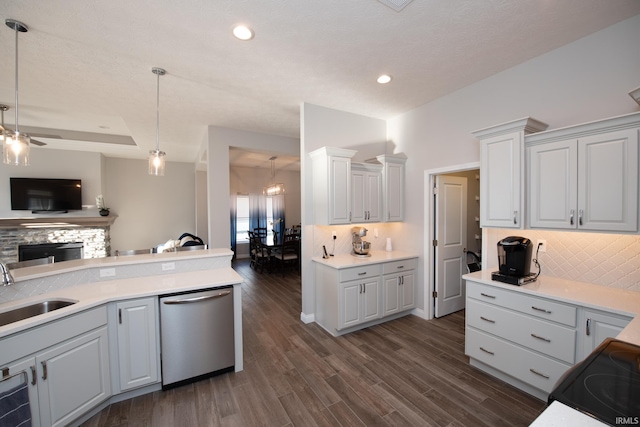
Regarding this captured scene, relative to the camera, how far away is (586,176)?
2.06 m

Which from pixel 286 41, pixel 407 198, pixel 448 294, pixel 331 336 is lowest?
pixel 331 336

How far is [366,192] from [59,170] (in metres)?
7.03

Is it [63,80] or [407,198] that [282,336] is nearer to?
[407,198]

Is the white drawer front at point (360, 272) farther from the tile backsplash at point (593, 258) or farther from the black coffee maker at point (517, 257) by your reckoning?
the tile backsplash at point (593, 258)

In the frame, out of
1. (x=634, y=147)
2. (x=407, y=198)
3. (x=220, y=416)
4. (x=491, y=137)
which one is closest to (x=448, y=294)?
(x=407, y=198)

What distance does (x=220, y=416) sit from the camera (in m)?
2.00

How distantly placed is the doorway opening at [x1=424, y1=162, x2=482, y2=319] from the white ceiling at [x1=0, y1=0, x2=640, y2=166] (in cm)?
129

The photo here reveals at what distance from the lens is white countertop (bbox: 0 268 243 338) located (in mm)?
1691

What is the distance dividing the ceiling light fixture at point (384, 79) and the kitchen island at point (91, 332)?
278 cm

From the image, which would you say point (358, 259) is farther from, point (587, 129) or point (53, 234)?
point (53, 234)

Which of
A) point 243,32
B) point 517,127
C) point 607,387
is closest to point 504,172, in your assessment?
point 517,127

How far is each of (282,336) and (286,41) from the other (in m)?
3.31

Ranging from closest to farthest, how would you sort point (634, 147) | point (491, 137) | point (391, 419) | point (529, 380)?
point (634, 147) < point (391, 419) < point (529, 380) < point (491, 137)

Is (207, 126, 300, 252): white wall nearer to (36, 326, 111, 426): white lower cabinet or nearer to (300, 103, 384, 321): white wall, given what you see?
(300, 103, 384, 321): white wall
